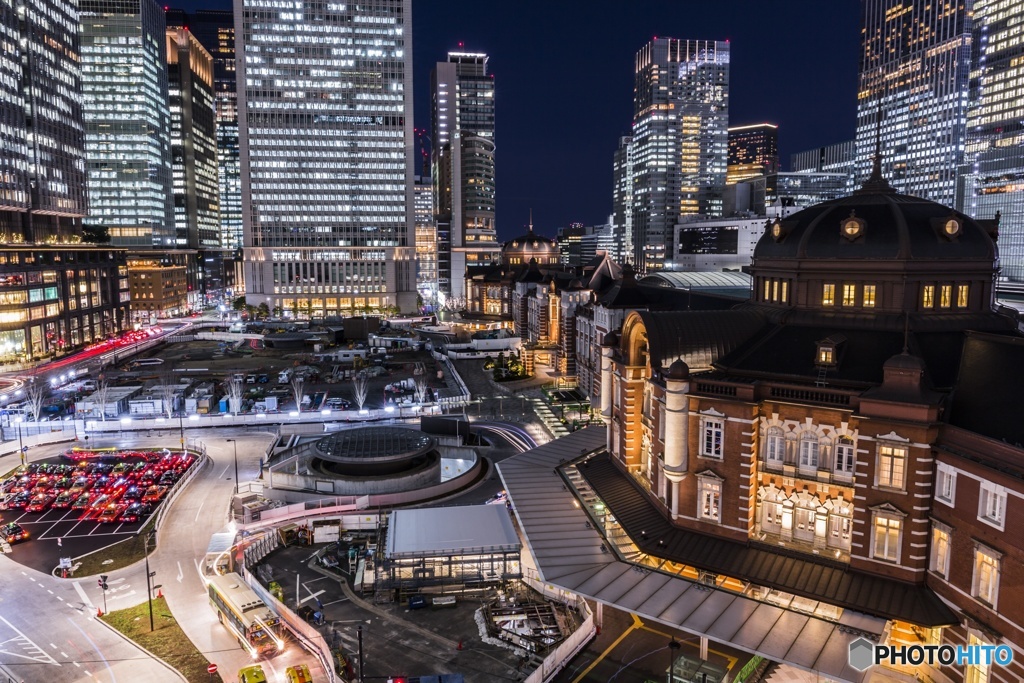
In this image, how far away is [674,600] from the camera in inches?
1416

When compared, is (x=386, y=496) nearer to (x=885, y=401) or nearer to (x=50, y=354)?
(x=885, y=401)

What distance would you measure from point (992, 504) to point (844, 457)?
7.42 meters

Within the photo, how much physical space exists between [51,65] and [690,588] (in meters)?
186

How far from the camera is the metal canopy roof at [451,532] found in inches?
1833

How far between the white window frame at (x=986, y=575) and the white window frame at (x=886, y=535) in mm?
3800

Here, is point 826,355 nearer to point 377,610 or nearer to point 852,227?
point 852,227

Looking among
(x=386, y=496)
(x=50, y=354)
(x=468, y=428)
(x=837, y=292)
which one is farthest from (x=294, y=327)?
(x=837, y=292)

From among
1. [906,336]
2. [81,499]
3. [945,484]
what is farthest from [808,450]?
[81,499]

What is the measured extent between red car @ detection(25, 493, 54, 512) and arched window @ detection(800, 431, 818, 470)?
6331cm

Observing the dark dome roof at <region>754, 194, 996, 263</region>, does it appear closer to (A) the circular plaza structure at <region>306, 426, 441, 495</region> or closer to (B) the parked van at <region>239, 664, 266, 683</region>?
(A) the circular plaza structure at <region>306, 426, 441, 495</region>

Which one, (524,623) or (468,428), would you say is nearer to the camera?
(524,623)

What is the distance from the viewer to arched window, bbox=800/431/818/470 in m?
39.8

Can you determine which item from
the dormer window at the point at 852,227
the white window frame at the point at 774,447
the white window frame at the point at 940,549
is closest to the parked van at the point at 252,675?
the white window frame at the point at 774,447

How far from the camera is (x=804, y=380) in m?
40.8
